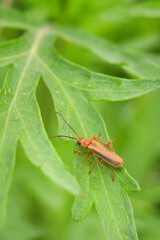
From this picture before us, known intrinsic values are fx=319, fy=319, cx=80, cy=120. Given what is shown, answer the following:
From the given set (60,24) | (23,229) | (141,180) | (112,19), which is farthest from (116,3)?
(23,229)

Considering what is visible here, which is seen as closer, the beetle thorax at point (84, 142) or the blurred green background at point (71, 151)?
the beetle thorax at point (84, 142)

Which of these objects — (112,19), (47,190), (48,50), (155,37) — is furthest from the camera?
(155,37)

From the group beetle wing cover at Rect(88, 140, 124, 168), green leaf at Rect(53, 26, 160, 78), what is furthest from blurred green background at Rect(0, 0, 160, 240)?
beetle wing cover at Rect(88, 140, 124, 168)

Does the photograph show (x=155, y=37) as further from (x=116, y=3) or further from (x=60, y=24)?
(x=60, y=24)

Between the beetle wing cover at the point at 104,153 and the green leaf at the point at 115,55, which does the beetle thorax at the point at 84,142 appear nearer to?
the beetle wing cover at the point at 104,153

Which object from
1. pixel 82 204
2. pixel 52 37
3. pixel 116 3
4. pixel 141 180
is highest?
pixel 116 3

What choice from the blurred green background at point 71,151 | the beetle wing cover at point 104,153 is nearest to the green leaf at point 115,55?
the blurred green background at point 71,151

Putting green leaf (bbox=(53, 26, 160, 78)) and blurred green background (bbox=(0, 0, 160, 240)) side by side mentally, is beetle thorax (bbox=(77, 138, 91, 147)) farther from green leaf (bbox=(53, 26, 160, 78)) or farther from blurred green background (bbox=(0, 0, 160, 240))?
blurred green background (bbox=(0, 0, 160, 240))

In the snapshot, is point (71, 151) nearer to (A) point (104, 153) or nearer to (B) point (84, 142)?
(A) point (104, 153)
